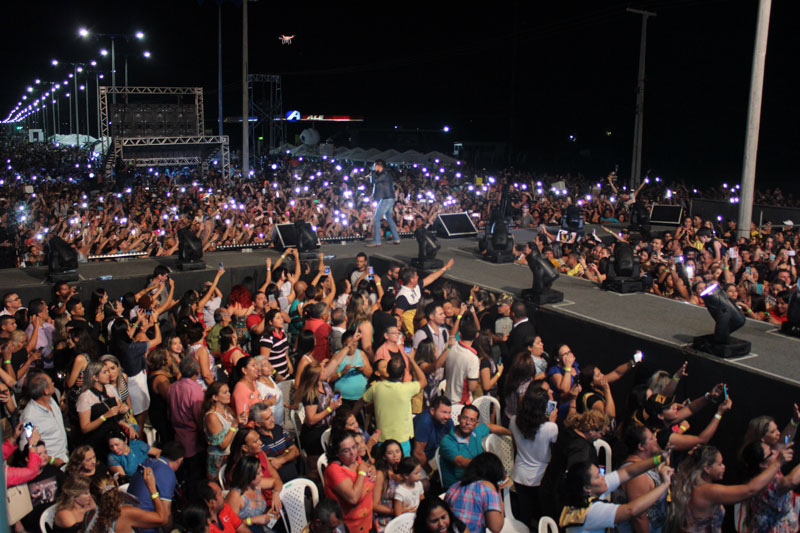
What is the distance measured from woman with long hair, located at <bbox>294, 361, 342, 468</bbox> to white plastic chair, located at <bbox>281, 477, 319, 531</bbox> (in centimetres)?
86

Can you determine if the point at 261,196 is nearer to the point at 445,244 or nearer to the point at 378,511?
the point at 445,244

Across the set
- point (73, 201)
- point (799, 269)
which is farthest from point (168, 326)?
point (73, 201)

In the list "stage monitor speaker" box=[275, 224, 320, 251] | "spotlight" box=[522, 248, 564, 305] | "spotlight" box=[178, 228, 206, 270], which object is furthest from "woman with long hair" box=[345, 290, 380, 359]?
"stage monitor speaker" box=[275, 224, 320, 251]

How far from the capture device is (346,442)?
457 cm

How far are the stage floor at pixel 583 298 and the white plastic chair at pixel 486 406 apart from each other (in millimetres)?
2196

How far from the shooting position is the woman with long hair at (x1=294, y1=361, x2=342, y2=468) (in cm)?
559

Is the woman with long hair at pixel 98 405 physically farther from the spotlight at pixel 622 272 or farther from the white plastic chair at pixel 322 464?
the spotlight at pixel 622 272

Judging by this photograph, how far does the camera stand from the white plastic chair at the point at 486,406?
6.04 metres

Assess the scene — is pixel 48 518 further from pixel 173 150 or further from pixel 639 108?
pixel 173 150

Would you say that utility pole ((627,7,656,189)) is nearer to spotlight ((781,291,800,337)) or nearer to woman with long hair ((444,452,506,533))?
spotlight ((781,291,800,337))

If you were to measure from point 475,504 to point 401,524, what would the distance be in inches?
19.5

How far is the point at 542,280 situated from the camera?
29.6ft

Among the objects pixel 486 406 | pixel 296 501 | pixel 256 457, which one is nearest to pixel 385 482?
pixel 296 501

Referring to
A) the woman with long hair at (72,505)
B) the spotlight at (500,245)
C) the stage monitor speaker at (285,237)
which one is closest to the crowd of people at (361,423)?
the woman with long hair at (72,505)
